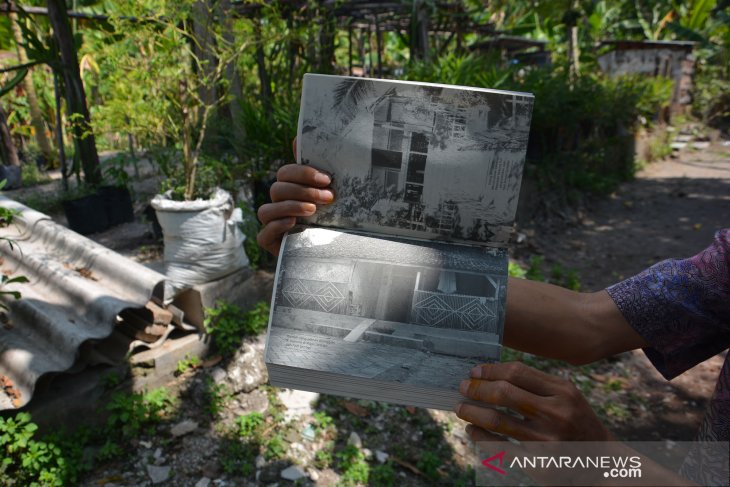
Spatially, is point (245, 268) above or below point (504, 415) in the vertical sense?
below

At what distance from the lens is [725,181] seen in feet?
26.4

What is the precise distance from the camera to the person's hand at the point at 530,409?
0.73 meters

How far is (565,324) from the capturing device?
111cm

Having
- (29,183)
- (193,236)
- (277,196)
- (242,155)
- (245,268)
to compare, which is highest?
(277,196)

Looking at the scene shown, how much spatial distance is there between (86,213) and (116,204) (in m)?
0.30

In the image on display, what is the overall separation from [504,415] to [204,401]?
7.01ft

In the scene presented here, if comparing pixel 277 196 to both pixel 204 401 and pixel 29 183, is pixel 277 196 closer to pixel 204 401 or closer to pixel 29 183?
pixel 204 401

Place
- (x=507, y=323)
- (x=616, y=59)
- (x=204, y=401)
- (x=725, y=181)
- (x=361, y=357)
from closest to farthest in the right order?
(x=361, y=357), (x=507, y=323), (x=204, y=401), (x=725, y=181), (x=616, y=59)

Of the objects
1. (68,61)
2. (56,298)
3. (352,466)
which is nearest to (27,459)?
(56,298)

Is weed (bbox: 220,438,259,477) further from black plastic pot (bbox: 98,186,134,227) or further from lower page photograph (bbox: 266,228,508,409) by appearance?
black plastic pot (bbox: 98,186,134,227)

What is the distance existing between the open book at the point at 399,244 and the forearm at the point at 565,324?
0.26 metres

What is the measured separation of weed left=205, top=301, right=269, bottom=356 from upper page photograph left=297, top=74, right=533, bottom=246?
1.96 metres

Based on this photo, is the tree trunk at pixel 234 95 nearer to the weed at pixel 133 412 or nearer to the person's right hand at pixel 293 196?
the weed at pixel 133 412

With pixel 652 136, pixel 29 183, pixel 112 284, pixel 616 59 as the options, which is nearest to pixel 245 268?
pixel 112 284
